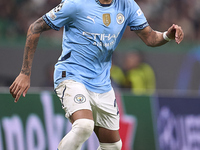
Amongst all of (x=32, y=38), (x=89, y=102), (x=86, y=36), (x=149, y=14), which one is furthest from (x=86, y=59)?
(x=149, y=14)

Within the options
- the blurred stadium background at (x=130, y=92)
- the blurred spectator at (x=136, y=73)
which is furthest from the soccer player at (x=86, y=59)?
the blurred spectator at (x=136, y=73)

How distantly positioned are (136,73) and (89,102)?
546 cm

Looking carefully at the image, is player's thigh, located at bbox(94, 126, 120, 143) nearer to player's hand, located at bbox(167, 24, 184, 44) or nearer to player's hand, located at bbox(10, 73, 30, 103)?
player's hand, located at bbox(10, 73, 30, 103)

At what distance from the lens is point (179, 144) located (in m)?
8.15

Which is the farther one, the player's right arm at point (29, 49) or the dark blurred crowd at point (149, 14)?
the dark blurred crowd at point (149, 14)

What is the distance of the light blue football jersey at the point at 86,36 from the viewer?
4926 millimetres

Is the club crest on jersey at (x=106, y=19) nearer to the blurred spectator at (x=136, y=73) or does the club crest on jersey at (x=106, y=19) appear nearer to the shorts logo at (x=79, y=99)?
the shorts logo at (x=79, y=99)

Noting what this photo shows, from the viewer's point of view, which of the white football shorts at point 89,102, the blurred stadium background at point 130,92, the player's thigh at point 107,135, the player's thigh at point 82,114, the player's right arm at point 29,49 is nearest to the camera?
the player's thigh at point 82,114

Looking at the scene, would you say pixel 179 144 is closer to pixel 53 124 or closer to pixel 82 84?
pixel 53 124

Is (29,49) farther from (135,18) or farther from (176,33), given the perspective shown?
(176,33)

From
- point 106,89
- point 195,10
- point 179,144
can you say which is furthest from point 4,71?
point 195,10

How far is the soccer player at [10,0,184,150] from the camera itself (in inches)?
190

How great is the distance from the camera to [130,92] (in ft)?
32.3

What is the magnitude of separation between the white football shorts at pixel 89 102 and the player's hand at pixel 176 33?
37.3 inches
